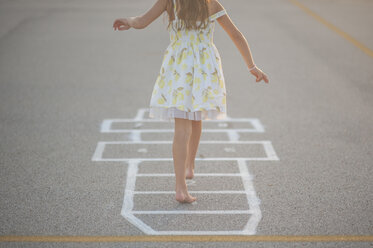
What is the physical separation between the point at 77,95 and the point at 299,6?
10.2 meters

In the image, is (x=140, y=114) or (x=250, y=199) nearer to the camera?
(x=250, y=199)

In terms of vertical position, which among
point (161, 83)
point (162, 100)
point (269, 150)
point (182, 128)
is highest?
point (161, 83)

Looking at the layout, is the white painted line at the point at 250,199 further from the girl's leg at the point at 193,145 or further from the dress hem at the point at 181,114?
the dress hem at the point at 181,114

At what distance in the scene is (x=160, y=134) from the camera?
5.74 metres

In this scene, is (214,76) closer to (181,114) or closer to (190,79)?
(190,79)

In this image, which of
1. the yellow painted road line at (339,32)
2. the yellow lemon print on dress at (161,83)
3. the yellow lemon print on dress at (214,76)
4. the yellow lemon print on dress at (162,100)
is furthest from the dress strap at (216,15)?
A: the yellow painted road line at (339,32)

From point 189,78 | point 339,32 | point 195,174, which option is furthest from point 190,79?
point 339,32

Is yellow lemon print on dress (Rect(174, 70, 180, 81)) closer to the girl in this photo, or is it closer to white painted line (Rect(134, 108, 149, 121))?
the girl

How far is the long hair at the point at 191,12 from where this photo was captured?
376 centimetres

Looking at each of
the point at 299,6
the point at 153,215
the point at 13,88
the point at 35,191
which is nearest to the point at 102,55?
the point at 13,88

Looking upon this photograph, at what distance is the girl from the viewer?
383cm

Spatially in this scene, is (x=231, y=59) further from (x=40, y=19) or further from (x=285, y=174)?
(x=40, y=19)

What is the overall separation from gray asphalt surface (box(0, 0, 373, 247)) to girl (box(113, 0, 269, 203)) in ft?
2.41

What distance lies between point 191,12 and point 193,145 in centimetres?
125
